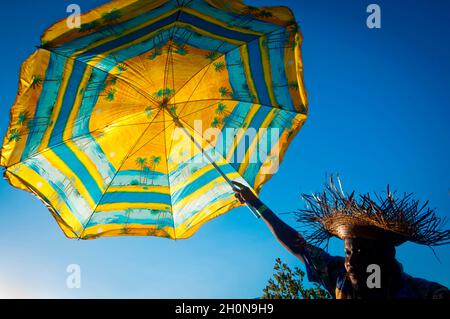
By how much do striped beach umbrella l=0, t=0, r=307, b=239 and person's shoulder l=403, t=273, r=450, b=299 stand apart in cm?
192

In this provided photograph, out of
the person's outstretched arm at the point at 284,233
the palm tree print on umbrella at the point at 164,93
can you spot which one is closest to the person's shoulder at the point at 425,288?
the person's outstretched arm at the point at 284,233

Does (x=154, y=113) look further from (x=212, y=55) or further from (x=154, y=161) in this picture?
(x=212, y=55)

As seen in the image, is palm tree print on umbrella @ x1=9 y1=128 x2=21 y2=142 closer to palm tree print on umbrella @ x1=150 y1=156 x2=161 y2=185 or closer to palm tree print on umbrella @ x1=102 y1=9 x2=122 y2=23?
palm tree print on umbrella @ x1=102 y1=9 x2=122 y2=23

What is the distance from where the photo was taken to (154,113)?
407 centimetres

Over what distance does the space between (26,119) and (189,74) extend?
5.65 feet

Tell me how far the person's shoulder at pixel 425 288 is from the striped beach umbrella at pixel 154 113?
1.92m

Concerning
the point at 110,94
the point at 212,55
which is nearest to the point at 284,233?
the point at 212,55

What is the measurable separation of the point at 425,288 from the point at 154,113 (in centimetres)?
318

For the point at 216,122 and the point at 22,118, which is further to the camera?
the point at 216,122

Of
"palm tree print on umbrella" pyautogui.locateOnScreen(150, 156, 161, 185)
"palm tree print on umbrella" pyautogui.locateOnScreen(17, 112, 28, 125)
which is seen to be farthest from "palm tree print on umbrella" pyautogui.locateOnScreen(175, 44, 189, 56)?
"palm tree print on umbrella" pyautogui.locateOnScreen(17, 112, 28, 125)

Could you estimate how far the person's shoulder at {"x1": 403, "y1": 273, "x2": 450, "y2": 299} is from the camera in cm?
175

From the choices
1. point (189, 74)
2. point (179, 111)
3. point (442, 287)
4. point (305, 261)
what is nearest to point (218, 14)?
point (189, 74)
